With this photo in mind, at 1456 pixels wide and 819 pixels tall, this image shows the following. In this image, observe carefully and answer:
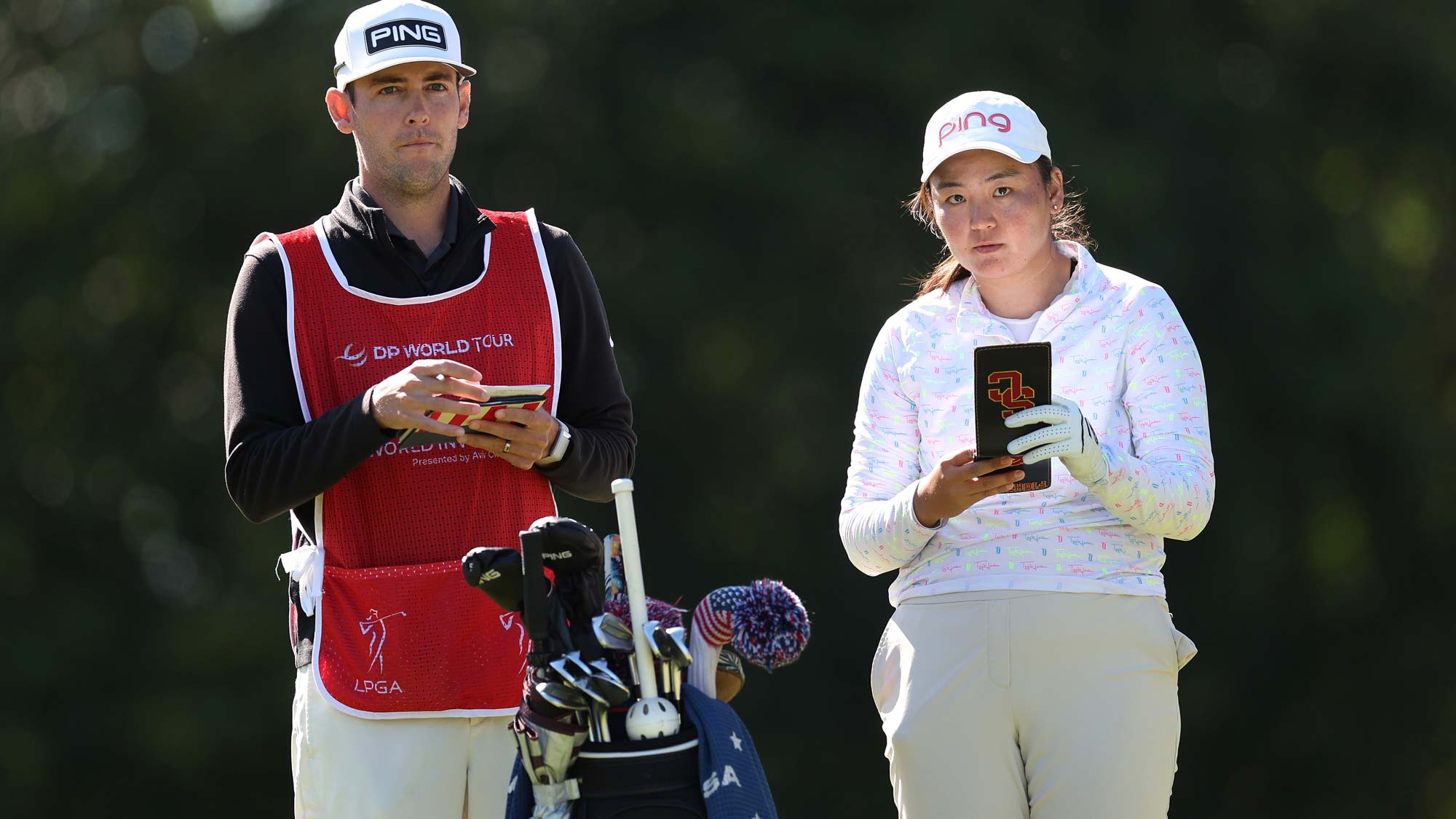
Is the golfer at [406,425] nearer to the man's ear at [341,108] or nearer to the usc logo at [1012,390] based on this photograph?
the man's ear at [341,108]

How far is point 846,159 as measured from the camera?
641 centimetres

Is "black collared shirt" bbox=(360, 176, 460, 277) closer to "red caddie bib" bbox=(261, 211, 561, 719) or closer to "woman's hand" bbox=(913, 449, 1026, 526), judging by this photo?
"red caddie bib" bbox=(261, 211, 561, 719)

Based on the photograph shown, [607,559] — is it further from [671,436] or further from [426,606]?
[671,436]

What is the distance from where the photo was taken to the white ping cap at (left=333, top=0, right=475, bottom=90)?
268 centimetres

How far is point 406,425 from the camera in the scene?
2.43 meters

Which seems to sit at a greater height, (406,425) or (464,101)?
(464,101)

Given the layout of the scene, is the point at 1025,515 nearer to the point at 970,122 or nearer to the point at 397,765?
the point at 970,122

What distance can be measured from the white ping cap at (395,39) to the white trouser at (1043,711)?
1.23 m

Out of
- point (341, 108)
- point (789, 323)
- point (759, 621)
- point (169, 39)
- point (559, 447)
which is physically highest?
point (169, 39)

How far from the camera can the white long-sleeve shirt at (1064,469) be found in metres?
2.50

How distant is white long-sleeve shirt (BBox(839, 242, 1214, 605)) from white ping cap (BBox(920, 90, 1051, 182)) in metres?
0.22

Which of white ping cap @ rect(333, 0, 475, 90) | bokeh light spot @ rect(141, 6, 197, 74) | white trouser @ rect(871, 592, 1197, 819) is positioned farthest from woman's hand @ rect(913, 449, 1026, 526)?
bokeh light spot @ rect(141, 6, 197, 74)

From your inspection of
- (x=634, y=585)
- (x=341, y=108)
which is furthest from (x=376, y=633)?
(x=341, y=108)

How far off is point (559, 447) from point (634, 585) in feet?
1.77
